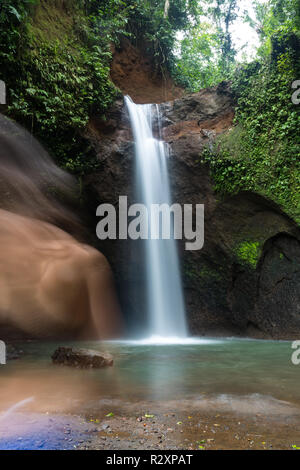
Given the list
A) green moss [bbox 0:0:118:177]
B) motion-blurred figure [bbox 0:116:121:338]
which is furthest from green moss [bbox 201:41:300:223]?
motion-blurred figure [bbox 0:116:121:338]

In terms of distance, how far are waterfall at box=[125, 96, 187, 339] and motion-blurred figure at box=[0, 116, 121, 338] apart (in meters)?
1.21

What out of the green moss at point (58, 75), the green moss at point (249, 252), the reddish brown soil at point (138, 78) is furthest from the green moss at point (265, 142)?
the reddish brown soil at point (138, 78)

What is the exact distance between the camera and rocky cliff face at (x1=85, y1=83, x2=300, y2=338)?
29.8ft

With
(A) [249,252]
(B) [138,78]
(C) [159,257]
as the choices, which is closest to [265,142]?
(A) [249,252]

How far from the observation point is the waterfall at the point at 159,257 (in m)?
10.2

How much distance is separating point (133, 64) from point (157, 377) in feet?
48.5

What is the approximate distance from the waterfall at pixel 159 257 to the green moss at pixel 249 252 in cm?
190

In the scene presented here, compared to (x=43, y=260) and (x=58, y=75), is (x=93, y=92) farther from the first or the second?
(x=43, y=260)

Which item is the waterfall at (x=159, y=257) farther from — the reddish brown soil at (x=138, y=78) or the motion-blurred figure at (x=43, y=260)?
the reddish brown soil at (x=138, y=78)

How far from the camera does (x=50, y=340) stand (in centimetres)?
771

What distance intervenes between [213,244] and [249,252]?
104cm

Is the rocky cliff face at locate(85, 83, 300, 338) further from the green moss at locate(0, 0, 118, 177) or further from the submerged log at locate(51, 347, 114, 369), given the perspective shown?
the submerged log at locate(51, 347, 114, 369)

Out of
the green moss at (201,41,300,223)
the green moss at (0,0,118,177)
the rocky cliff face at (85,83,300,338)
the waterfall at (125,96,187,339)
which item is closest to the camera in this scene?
the green moss at (0,0,118,177)

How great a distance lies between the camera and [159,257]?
1050 centimetres
